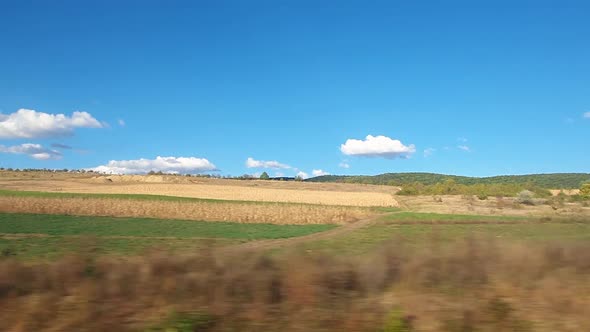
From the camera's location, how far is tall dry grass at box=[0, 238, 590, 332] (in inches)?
263

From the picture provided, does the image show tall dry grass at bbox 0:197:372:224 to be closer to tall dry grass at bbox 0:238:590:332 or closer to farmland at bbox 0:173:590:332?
farmland at bbox 0:173:590:332

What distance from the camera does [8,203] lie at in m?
43.7

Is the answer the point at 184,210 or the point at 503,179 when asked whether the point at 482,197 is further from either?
the point at 503,179

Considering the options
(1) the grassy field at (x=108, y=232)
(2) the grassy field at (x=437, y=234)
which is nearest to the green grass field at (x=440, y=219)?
(2) the grassy field at (x=437, y=234)

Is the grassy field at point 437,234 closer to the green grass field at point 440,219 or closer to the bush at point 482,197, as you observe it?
the green grass field at point 440,219

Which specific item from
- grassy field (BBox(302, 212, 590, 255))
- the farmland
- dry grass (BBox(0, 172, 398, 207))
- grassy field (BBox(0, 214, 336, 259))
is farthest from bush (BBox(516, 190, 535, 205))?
the farmland

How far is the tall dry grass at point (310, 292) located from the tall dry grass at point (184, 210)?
34119mm

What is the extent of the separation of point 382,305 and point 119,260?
4.94 m

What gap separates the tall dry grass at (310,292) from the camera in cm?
667

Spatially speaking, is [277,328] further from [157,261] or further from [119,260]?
[119,260]

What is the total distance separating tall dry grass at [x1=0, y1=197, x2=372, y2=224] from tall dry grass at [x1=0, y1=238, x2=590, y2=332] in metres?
34.1

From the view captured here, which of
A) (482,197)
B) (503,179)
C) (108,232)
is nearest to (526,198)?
(482,197)

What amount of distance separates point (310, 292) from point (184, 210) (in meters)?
39.4

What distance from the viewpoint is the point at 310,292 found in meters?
7.59
